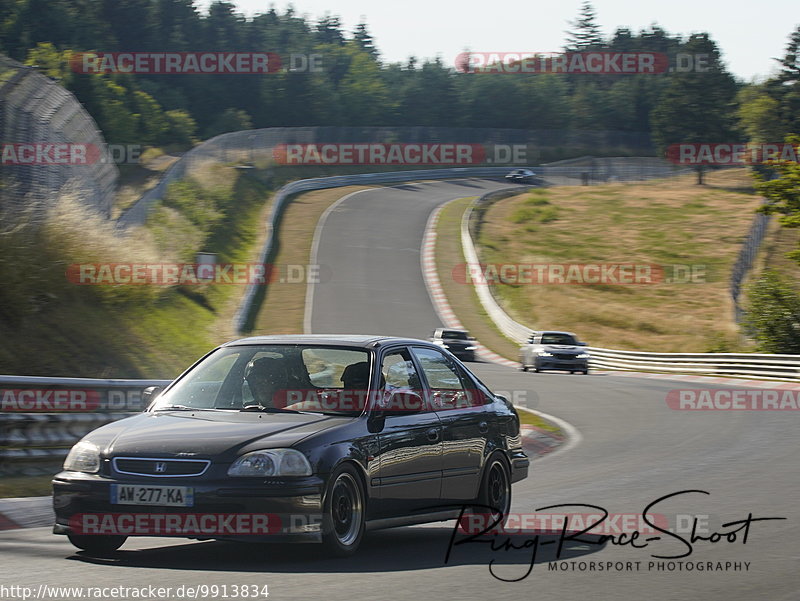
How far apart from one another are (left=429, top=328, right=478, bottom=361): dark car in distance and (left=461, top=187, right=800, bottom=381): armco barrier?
3779 mm

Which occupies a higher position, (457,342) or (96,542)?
(96,542)

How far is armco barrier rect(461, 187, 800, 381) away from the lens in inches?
1289

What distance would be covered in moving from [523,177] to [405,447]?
3400 inches

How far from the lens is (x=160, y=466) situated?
6.48 meters

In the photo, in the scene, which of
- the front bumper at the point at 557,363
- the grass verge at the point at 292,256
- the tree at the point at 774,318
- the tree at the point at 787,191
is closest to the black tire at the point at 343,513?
the grass verge at the point at 292,256

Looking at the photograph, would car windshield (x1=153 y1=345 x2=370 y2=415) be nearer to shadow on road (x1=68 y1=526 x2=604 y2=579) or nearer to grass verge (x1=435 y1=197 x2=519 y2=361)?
shadow on road (x1=68 y1=526 x2=604 y2=579)

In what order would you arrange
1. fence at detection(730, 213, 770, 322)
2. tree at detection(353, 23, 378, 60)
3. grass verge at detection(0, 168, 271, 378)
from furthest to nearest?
tree at detection(353, 23, 378, 60), fence at detection(730, 213, 770, 322), grass verge at detection(0, 168, 271, 378)

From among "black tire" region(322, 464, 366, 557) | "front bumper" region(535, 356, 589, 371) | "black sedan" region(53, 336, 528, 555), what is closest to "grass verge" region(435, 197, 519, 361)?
"front bumper" region(535, 356, 589, 371)

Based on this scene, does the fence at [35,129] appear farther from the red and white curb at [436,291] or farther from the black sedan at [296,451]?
the red and white curb at [436,291]

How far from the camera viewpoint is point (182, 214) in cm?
4094

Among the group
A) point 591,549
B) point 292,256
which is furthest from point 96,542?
point 292,256

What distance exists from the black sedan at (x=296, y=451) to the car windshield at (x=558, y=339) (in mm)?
25503

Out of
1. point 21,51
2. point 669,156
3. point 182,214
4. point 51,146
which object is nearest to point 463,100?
point 669,156

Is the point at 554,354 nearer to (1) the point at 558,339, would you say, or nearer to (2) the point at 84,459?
(1) the point at 558,339
